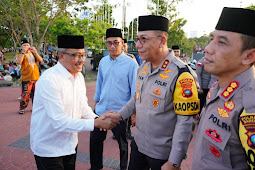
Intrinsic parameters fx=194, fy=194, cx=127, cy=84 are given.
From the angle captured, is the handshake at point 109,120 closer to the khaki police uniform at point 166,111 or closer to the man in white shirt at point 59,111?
the man in white shirt at point 59,111

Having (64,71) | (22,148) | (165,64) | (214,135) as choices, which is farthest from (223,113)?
(22,148)

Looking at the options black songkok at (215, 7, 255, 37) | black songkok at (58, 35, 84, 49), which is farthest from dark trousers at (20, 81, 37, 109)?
black songkok at (215, 7, 255, 37)

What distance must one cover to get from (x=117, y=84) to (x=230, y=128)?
6.97 ft

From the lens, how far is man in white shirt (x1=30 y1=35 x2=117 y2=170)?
1.92 meters

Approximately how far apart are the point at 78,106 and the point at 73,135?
0.33 metres

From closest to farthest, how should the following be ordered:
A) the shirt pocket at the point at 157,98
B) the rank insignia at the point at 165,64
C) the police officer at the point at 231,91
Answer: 1. the police officer at the point at 231,91
2. the shirt pocket at the point at 157,98
3. the rank insignia at the point at 165,64

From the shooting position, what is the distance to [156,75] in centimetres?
205

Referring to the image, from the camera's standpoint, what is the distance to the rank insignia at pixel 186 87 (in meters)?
1.74

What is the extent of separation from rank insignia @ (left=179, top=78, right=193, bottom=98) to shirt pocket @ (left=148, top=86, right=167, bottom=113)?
180 millimetres

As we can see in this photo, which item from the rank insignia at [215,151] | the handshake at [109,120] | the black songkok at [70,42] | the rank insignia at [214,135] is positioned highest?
the black songkok at [70,42]

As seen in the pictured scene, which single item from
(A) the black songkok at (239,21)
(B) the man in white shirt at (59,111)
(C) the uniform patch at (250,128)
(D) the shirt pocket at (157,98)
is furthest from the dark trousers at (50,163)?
(A) the black songkok at (239,21)

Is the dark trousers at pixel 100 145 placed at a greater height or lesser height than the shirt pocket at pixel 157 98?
lesser

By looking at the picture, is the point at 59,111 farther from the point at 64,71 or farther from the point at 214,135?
the point at 214,135

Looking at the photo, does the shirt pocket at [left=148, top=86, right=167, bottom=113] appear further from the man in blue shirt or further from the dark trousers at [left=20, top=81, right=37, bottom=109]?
the dark trousers at [left=20, top=81, right=37, bottom=109]
